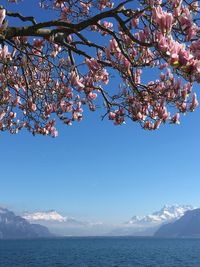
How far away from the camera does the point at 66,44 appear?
8.46 m

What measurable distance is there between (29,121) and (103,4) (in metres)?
4.43

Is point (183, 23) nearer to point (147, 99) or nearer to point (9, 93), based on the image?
point (147, 99)

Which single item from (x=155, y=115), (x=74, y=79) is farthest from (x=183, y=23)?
(x=155, y=115)

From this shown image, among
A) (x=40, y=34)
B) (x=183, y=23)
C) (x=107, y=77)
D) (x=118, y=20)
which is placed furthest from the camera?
(x=107, y=77)

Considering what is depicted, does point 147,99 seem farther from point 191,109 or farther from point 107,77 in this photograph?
point 107,77

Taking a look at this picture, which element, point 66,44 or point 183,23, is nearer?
point 183,23

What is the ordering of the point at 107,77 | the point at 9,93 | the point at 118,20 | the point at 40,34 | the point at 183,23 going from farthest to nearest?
the point at 9,93
the point at 107,77
the point at 40,34
the point at 118,20
the point at 183,23

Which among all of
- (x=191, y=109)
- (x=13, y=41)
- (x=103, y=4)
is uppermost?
(x=103, y=4)

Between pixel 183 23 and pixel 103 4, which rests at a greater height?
pixel 103 4

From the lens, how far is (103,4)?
35.6 feet

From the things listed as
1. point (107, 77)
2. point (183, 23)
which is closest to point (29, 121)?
point (107, 77)

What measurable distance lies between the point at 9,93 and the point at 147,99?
15.4 feet

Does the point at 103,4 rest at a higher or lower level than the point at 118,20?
higher

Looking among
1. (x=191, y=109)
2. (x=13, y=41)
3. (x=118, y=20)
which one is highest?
(x=13, y=41)
